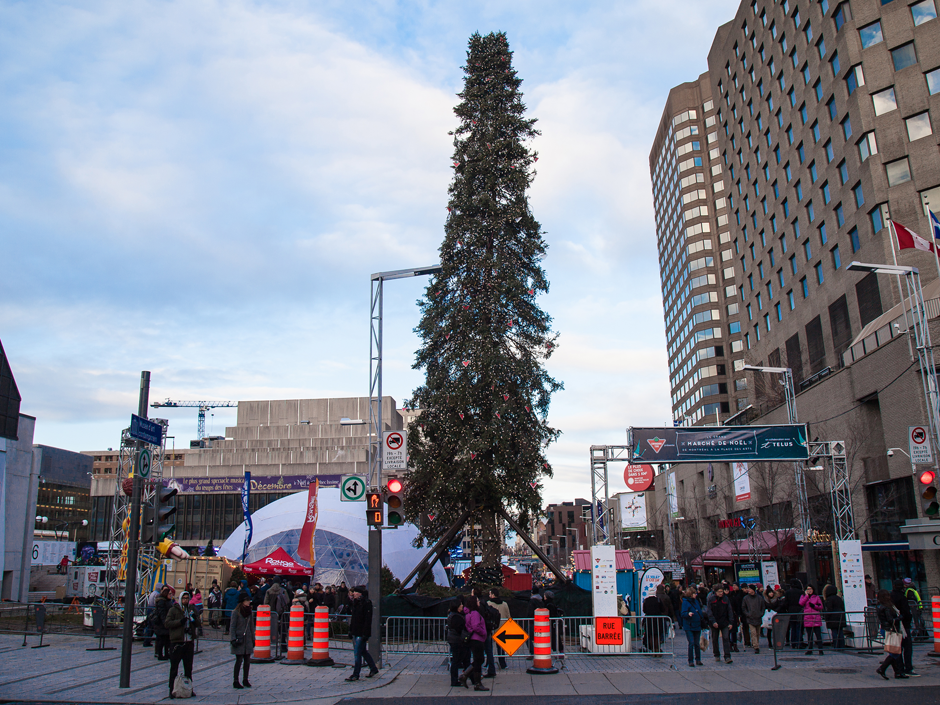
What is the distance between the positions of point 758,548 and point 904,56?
26731mm

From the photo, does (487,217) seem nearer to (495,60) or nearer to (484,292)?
(484,292)

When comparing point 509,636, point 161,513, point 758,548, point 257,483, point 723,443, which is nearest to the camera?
point 161,513

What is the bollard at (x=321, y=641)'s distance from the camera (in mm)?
15887

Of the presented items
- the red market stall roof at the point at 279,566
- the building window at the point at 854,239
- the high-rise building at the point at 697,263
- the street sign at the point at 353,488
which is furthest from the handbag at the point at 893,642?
the high-rise building at the point at 697,263

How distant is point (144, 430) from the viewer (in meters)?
12.7

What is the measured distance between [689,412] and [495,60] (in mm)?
66509

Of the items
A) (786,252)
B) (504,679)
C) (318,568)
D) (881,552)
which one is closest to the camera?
(504,679)

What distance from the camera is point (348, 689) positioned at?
12.9 metres

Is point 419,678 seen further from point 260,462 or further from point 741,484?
point 260,462

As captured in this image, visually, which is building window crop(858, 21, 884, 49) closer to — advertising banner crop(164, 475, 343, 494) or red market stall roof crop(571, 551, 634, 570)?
red market stall roof crop(571, 551, 634, 570)

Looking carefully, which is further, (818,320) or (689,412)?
(689,412)

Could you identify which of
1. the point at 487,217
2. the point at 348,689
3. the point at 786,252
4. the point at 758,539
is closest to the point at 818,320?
the point at 786,252

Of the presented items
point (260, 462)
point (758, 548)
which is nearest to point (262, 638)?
point (758, 548)

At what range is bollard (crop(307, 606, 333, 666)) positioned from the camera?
15.9 metres
